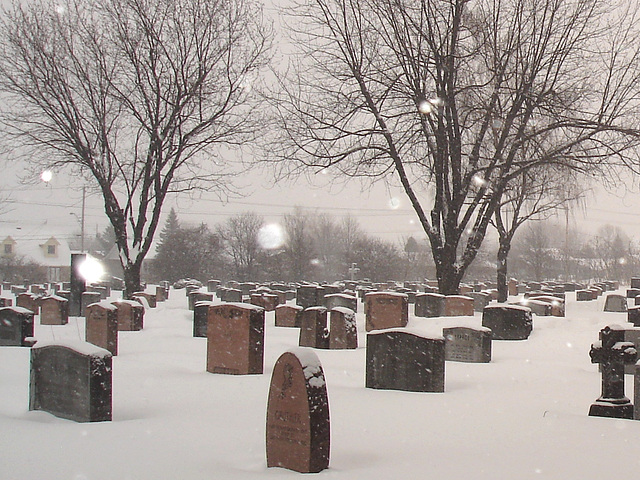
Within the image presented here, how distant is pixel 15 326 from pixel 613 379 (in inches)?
450

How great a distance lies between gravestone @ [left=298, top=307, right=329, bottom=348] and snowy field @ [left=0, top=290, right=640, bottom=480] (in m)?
2.45

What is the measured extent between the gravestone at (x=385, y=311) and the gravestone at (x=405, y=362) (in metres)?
7.88

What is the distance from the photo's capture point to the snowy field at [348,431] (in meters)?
4.79

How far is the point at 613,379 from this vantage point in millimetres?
7473

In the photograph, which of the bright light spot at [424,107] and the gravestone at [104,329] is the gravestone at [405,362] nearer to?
the gravestone at [104,329]

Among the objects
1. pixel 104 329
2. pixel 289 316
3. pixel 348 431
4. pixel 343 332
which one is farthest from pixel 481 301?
pixel 348 431

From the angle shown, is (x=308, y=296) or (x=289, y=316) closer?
(x=289, y=316)

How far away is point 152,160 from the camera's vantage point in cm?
2412

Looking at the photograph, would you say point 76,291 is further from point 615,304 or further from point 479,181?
point 615,304

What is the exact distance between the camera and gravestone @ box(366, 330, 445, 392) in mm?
8727

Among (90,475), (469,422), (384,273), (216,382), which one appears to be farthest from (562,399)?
(384,273)

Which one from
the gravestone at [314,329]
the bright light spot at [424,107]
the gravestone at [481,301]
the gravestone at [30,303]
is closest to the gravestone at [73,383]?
the gravestone at [314,329]

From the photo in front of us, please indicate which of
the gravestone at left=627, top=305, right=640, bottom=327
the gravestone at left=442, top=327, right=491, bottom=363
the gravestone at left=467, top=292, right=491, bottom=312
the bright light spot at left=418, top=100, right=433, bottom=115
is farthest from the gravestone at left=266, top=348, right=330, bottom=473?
the gravestone at left=467, top=292, right=491, bottom=312

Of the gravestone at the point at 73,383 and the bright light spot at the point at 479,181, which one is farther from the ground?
the bright light spot at the point at 479,181
